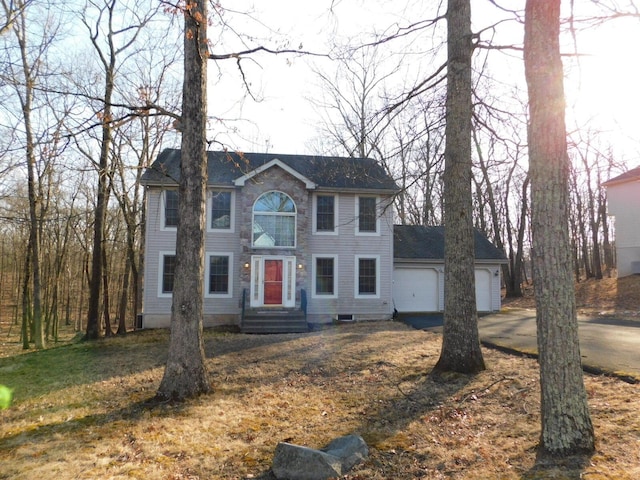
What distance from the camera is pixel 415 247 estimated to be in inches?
774

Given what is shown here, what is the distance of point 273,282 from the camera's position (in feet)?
53.1

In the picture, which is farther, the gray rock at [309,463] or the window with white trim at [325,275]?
the window with white trim at [325,275]

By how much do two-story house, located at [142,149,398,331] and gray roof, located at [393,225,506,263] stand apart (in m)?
2.02

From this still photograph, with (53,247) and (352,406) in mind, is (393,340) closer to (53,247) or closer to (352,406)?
(352,406)

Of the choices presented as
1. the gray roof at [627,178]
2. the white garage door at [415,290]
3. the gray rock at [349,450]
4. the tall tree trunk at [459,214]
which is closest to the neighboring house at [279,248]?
the white garage door at [415,290]

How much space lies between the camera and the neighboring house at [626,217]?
24.2 meters

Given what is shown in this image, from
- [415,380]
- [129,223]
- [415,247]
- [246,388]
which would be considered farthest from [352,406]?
[129,223]

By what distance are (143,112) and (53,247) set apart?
70.0 ft

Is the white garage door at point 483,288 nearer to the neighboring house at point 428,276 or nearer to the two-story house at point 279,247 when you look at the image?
the neighboring house at point 428,276

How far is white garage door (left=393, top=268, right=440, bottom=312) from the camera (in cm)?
1898

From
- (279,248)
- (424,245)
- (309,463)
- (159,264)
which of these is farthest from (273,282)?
(309,463)

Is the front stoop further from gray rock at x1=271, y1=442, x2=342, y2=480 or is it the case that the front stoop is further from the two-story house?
gray rock at x1=271, y1=442, x2=342, y2=480

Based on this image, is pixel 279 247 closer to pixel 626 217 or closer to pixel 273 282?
pixel 273 282

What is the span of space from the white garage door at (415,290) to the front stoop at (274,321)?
5109 mm
